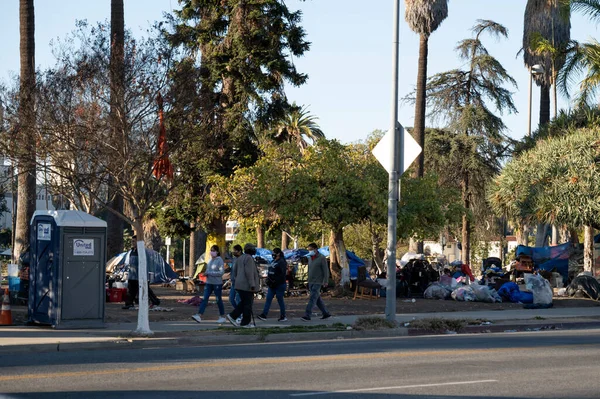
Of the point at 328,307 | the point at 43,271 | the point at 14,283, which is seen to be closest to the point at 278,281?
the point at 328,307

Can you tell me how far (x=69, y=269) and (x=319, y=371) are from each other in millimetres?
7194

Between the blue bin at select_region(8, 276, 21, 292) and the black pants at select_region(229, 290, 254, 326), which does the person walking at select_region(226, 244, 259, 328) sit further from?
the blue bin at select_region(8, 276, 21, 292)

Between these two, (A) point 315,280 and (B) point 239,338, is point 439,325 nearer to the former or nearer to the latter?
(A) point 315,280

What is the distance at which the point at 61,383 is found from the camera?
34.4 ft

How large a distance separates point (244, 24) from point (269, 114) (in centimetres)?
363

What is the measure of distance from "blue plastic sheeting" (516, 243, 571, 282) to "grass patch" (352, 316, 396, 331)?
834 inches

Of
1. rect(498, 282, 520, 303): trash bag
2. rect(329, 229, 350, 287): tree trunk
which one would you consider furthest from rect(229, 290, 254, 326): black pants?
rect(498, 282, 520, 303): trash bag

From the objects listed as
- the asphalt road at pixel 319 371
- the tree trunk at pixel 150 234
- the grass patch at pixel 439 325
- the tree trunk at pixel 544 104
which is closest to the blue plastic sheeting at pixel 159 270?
the tree trunk at pixel 150 234

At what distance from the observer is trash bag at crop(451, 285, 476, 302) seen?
28734mm

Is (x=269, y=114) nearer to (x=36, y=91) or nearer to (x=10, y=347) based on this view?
(x=36, y=91)

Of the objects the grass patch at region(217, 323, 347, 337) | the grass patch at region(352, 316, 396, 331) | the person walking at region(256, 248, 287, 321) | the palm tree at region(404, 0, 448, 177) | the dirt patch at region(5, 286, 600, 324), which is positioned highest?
the palm tree at region(404, 0, 448, 177)

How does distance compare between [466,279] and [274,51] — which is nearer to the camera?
[274,51]

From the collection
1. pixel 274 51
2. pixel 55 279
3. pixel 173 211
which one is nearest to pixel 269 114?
pixel 274 51

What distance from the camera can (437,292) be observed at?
29828mm
